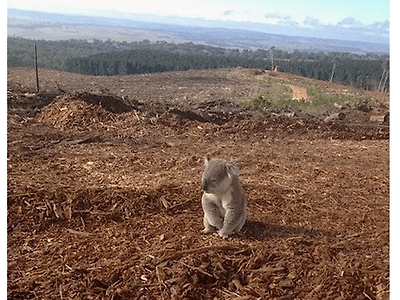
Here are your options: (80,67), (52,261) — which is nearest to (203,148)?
(52,261)

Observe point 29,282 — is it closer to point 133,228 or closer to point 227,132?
point 133,228

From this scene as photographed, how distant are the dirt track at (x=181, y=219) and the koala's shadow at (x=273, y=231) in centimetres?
2

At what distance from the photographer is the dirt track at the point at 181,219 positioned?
3566 millimetres

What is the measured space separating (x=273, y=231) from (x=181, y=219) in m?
1.01

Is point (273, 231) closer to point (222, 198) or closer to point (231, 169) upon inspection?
point (222, 198)

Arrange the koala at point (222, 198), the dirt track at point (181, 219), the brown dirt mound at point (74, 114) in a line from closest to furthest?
the dirt track at point (181, 219) → the koala at point (222, 198) → the brown dirt mound at point (74, 114)

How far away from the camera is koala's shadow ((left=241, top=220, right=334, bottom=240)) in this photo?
4340mm

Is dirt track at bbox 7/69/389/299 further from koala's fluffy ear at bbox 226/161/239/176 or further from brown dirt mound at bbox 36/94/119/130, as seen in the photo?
koala's fluffy ear at bbox 226/161/239/176

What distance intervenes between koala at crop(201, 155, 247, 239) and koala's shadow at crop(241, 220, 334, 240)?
0.58ft

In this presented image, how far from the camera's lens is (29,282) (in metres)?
3.61

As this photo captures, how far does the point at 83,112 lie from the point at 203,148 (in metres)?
3.81

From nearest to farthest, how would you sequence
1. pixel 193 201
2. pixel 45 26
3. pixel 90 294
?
1. pixel 90 294
2. pixel 193 201
3. pixel 45 26

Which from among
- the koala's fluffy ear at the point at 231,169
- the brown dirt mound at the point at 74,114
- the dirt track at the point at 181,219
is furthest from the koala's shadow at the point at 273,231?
the brown dirt mound at the point at 74,114

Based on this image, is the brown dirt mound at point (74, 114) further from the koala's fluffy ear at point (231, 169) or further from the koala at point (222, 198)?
the koala's fluffy ear at point (231, 169)
